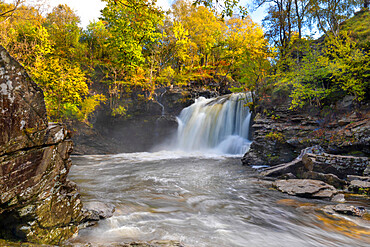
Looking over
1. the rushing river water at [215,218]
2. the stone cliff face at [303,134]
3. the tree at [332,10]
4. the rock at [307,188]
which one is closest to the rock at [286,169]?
the rock at [307,188]

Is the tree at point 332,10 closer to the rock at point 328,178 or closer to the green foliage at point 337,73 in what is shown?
the green foliage at point 337,73

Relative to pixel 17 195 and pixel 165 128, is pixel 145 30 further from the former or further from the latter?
pixel 17 195

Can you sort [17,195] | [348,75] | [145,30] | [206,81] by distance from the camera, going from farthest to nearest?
1. [206,81]
2. [145,30]
3. [348,75]
4. [17,195]

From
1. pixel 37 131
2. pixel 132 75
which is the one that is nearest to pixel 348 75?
pixel 37 131

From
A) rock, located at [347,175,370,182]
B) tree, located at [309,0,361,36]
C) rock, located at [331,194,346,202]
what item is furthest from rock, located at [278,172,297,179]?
tree, located at [309,0,361,36]

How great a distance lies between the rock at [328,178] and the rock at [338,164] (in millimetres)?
317

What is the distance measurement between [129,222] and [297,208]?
162 inches

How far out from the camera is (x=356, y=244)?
3.31m

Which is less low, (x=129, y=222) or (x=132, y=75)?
(x=132, y=75)

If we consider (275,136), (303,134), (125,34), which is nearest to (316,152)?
(303,134)

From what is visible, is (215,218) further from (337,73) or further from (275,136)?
(337,73)

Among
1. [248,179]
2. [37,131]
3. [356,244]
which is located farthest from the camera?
[248,179]

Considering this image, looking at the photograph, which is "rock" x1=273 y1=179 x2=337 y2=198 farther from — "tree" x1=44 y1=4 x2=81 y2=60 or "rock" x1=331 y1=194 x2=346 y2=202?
"tree" x1=44 y1=4 x2=81 y2=60

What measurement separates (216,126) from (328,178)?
1051 cm
